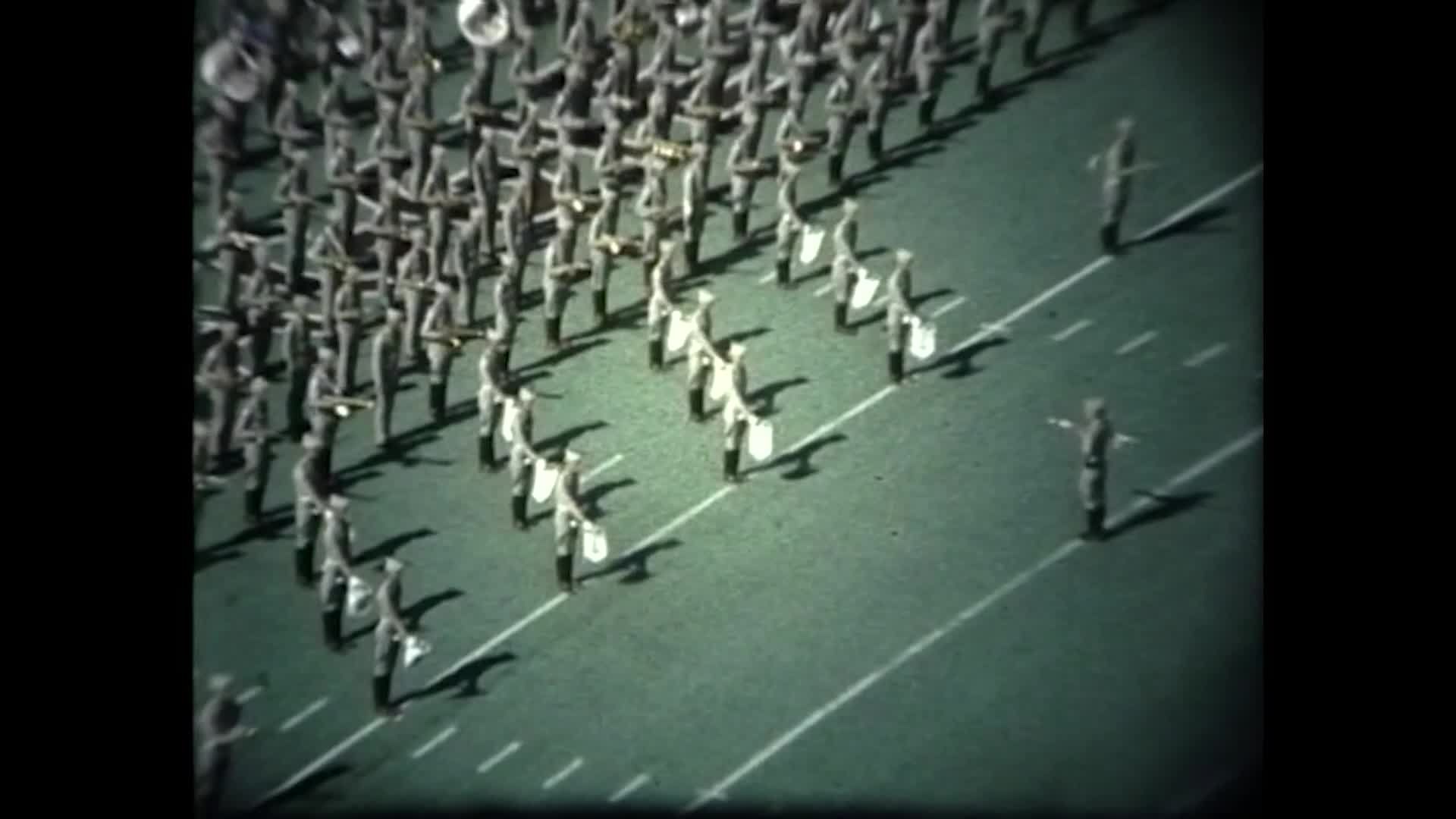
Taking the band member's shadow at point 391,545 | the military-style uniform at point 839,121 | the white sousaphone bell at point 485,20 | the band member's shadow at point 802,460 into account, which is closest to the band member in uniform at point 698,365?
the band member's shadow at point 802,460

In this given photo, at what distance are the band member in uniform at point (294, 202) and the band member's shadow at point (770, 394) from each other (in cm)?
80

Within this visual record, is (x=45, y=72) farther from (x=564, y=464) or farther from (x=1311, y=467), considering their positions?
(x=1311, y=467)

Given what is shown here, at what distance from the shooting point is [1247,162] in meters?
4.65

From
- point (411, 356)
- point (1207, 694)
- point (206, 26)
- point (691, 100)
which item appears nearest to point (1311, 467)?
point (1207, 694)

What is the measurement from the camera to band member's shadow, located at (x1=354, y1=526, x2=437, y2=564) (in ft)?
15.4

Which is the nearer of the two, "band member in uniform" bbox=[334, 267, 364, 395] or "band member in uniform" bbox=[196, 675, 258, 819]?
"band member in uniform" bbox=[196, 675, 258, 819]

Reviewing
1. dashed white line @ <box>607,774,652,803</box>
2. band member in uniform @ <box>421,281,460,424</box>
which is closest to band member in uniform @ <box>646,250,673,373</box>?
band member in uniform @ <box>421,281,460,424</box>

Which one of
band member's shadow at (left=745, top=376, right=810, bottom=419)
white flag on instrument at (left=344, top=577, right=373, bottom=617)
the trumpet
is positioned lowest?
white flag on instrument at (left=344, top=577, right=373, bottom=617)

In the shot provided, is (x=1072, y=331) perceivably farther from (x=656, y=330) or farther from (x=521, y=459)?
(x=521, y=459)

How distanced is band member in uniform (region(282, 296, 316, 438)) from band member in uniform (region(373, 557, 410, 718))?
0.32 m

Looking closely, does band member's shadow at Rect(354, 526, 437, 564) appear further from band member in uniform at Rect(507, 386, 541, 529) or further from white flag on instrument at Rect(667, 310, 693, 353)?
white flag on instrument at Rect(667, 310, 693, 353)

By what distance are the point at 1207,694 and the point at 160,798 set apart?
5.83 ft

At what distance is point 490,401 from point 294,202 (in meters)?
0.48

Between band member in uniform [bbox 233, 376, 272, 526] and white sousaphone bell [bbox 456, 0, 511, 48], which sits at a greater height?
white sousaphone bell [bbox 456, 0, 511, 48]
